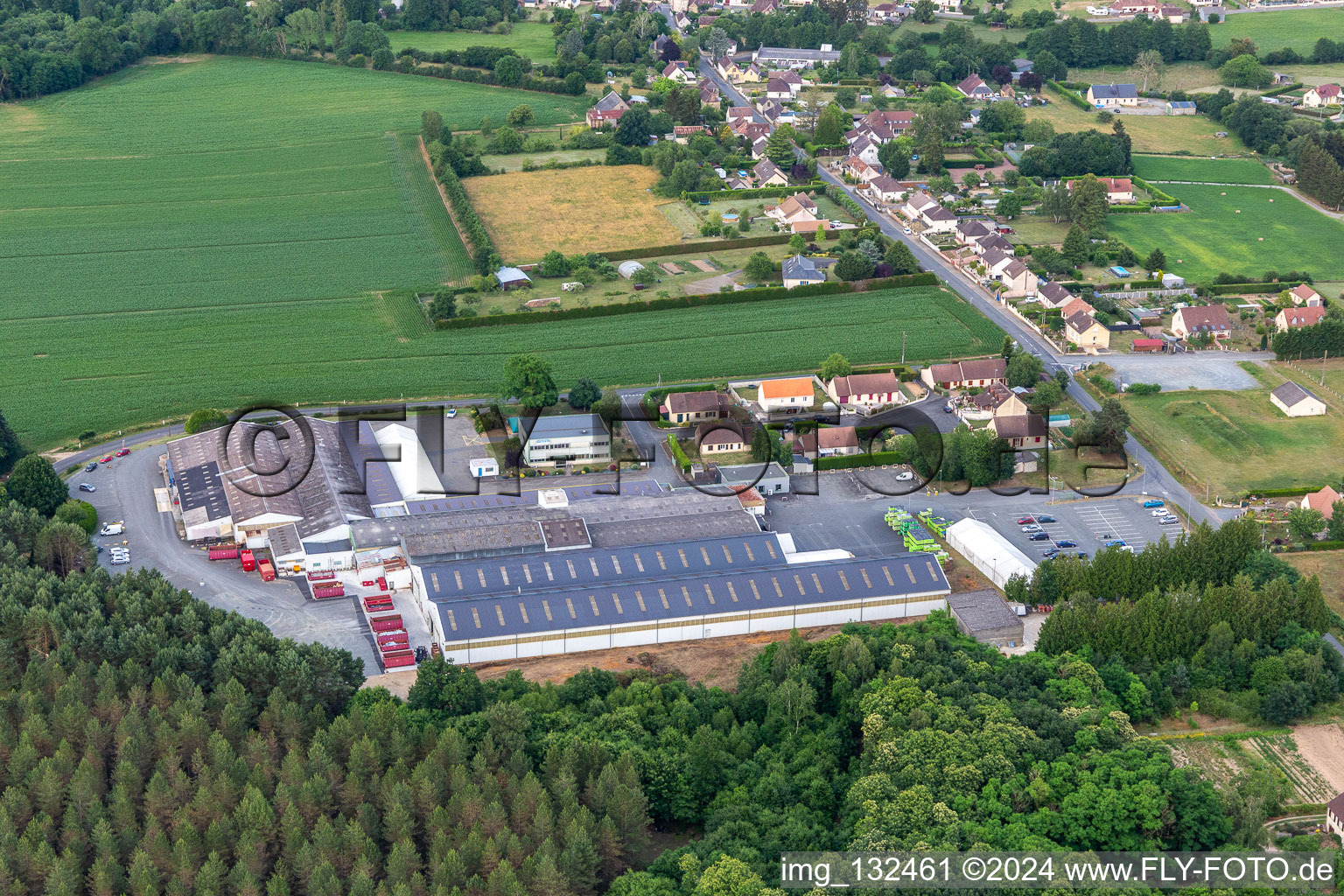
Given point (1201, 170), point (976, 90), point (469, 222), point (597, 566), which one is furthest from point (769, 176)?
point (597, 566)

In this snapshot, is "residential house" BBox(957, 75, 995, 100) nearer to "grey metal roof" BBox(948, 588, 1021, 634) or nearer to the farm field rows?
the farm field rows

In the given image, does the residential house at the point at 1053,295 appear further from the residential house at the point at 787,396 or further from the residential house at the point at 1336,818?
the residential house at the point at 1336,818

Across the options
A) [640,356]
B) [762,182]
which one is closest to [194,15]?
[762,182]

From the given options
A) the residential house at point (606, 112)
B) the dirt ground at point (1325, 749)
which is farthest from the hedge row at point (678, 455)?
the residential house at point (606, 112)

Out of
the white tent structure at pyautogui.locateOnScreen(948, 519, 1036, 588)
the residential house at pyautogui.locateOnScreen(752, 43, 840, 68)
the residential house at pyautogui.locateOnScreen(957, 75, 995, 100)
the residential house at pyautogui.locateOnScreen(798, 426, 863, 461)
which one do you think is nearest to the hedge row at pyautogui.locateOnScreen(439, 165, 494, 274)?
the residential house at pyautogui.locateOnScreen(798, 426, 863, 461)

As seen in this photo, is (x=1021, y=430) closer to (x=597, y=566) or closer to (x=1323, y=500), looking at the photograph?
(x=1323, y=500)

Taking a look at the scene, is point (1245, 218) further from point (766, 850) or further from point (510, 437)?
point (766, 850)
